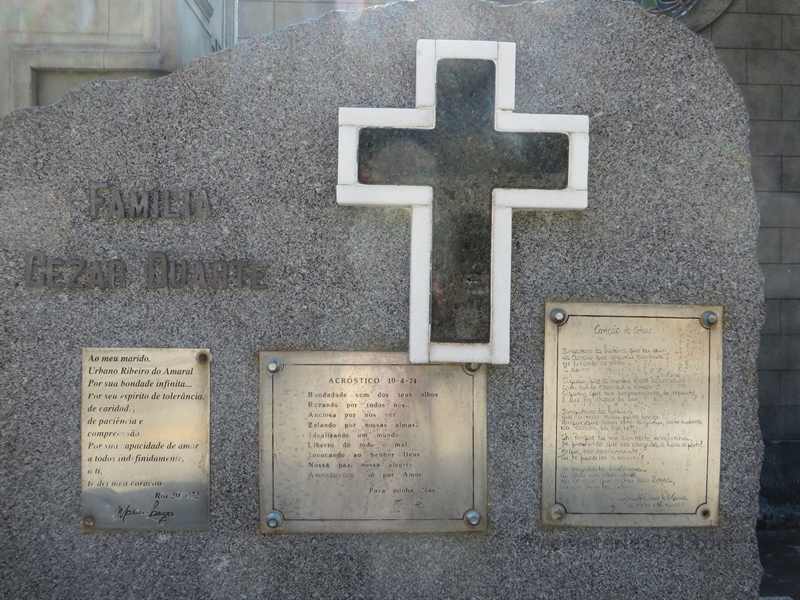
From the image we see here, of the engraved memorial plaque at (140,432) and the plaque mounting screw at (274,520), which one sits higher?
the engraved memorial plaque at (140,432)

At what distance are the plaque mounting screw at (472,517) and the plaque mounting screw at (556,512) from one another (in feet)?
0.90

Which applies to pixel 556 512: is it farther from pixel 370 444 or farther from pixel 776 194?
pixel 776 194

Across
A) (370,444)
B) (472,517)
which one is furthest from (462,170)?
(472,517)

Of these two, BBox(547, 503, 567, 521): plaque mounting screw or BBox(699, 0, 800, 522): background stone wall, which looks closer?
BBox(547, 503, 567, 521): plaque mounting screw

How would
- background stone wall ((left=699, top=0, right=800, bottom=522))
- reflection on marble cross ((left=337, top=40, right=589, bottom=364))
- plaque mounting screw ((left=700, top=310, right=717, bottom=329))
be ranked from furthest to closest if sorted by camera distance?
1. background stone wall ((left=699, top=0, right=800, bottom=522))
2. plaque mounting screw ((left=700, top=310, right=717, bottom=329))
3. reflection on marble cross ((left=337, top=40, right=589, bottom=364))

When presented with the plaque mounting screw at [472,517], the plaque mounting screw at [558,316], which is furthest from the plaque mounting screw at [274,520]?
the plaque mounting screw at [558,316]

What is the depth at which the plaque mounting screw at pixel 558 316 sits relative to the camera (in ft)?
7.97

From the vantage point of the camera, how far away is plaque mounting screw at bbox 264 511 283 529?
7.98 ft

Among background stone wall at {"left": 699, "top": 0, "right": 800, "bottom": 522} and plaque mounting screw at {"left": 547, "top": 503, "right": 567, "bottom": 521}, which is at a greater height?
background stone wall at {"left": 699, "top": 0, "right": 800, "bottom": 522}

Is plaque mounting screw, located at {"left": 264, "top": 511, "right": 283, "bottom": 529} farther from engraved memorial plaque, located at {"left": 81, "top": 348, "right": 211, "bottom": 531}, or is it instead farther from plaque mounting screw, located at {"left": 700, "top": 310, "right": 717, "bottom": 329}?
plaque mounting screw, located at {"left": 700, "top": 310, "right": 717, "bottom": 329}

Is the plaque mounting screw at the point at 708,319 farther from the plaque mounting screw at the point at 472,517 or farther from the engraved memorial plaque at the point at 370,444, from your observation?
the plaque mounting screw at the point at 472,517

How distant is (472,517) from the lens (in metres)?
2.44

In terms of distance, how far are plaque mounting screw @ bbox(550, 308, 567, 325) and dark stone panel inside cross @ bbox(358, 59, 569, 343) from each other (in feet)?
0.80

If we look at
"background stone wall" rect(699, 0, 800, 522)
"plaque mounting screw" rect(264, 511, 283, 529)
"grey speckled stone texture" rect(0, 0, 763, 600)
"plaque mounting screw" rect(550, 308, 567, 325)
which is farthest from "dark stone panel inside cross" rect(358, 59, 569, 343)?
"background stone wall" rect(699, 0, 800, 522)
